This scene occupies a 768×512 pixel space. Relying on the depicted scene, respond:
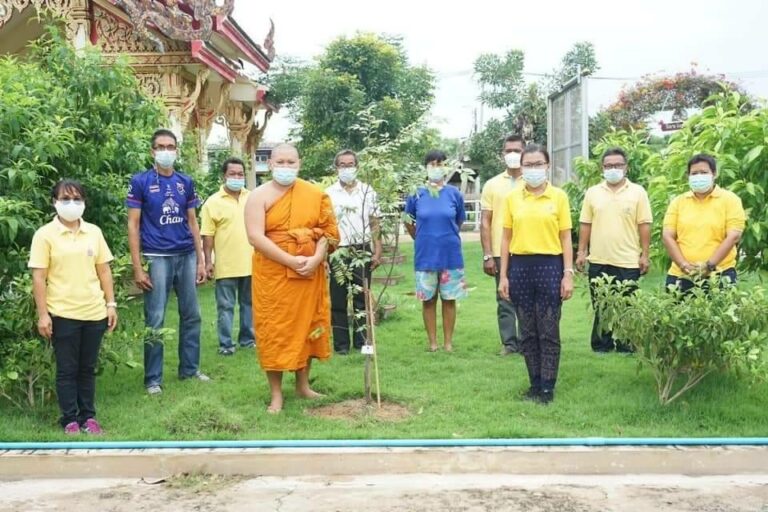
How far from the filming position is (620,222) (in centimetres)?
617

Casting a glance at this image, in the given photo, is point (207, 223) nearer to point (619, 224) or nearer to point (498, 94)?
point (619, 224)

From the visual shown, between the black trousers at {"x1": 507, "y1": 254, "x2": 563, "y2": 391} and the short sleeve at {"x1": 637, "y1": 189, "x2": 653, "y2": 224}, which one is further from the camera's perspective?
the short sleeve at {"x1": 637, "y1": 189, "x2": 653, "y2": 224}

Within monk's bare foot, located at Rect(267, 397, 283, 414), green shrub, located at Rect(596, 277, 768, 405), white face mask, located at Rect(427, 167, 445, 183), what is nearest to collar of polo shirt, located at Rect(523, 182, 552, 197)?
green shrub, located at Rect(596, 277, 768, 405)

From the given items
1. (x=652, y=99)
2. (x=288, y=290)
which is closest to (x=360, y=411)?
(x=288, y=290)

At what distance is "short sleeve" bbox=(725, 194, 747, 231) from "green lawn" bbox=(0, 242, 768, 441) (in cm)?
110

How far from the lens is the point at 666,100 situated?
26047mm

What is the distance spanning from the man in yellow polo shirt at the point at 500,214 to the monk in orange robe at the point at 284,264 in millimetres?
1828

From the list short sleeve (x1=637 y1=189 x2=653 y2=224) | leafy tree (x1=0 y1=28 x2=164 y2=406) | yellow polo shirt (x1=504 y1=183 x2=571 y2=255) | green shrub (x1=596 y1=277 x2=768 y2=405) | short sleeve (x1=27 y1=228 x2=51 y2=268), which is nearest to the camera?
short sleeve (x1=27 y1=228 x2=51 y2=268)

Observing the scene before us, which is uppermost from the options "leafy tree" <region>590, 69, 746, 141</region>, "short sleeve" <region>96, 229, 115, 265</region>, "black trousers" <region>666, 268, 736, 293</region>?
"leafy tree" <region>590, 69, 746, 141</region>

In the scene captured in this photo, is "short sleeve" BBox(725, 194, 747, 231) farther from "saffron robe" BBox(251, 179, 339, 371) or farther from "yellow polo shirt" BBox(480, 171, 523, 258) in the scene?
"saffron robe" BBox(251, 179, 339, 371)

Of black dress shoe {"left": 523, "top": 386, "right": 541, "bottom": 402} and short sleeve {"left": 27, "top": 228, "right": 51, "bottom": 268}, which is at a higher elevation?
short sleeve {"left": 27, "top": 228, "right": 51, "bottom": 268}

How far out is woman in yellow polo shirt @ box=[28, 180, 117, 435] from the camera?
447 cm

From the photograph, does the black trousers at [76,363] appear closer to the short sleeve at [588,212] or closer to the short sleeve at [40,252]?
the short sleeve at [40,252]

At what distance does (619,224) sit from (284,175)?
283 centimetres
